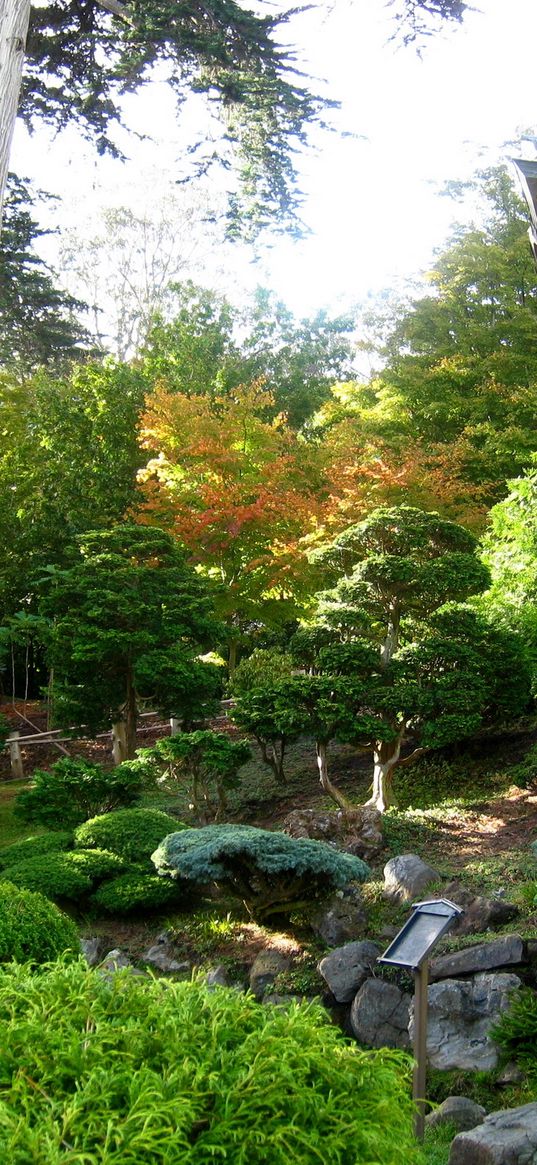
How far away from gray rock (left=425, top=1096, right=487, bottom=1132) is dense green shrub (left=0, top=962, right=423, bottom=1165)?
307 cm

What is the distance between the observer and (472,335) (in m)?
18.5

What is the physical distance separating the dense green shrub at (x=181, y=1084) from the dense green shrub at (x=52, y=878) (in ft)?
19.7

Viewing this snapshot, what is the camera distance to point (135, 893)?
8.30 metres

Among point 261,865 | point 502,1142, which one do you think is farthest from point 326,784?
point 502,1142

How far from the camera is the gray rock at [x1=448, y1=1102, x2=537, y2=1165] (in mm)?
3986

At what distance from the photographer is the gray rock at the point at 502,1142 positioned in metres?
3.99

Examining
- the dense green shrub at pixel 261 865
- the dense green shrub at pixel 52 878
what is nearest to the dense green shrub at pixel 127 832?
the dense green shrub at pixel 52 878

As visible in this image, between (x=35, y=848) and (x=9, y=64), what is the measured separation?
22.5 feet

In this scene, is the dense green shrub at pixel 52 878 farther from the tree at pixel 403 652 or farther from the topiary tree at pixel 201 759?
the tree at pixel 403 652

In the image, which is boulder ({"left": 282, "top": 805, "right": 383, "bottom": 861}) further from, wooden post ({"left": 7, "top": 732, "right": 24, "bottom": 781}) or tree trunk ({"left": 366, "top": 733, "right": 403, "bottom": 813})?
wooden post ({"left": 7, "top": 732, "right": 24, "bottom": 781})

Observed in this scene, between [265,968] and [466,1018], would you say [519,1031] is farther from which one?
[265,968]

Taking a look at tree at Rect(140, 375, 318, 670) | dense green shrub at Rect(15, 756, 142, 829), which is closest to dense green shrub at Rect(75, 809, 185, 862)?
dense green shrub at Rect(15, 756, 142, 829)

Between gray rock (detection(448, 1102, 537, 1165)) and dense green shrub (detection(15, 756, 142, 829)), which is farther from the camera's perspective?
dense green shrub (detection(15, 756, 142, 829))

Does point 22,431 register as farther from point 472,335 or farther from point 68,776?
point 68,776
